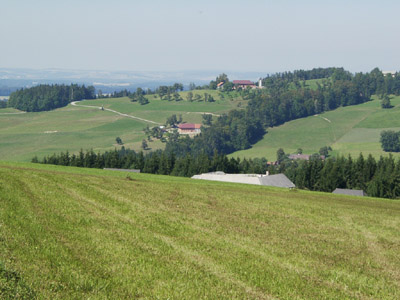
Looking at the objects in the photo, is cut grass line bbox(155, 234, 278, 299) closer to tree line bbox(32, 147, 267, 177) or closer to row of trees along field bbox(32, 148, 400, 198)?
row of trees along field bbox(32, 148, 400, 198)

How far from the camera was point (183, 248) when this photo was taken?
22.8 m

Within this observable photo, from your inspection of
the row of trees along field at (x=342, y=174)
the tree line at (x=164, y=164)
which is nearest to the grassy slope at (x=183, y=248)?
the row of trees along field at (x=342, y=174)

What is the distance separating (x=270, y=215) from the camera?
3444cm

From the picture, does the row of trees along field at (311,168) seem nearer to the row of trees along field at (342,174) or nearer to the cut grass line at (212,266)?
the row of trees along field at (342,174)

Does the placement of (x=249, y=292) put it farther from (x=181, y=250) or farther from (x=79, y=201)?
(x=79, y=201)

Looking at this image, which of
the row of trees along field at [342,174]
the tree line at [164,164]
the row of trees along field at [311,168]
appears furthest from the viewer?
the tree line at [164,164]

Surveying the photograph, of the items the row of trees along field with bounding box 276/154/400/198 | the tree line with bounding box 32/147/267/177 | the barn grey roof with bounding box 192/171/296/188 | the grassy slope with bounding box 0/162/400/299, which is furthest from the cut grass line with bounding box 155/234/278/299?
the tree line with bounding box 32/147/267/177

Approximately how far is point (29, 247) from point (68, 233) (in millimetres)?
3378

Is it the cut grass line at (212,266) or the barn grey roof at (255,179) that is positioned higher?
the cut grass line at (212,266)

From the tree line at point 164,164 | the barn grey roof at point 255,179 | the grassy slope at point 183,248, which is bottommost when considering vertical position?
the tree line at point 164,164

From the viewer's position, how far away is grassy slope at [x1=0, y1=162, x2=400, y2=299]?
1764 cm

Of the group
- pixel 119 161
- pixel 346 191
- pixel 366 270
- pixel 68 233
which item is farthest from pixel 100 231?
pixel 119 161

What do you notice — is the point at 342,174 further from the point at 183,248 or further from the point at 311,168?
the point at 183,248

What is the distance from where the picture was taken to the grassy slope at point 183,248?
17641mm
